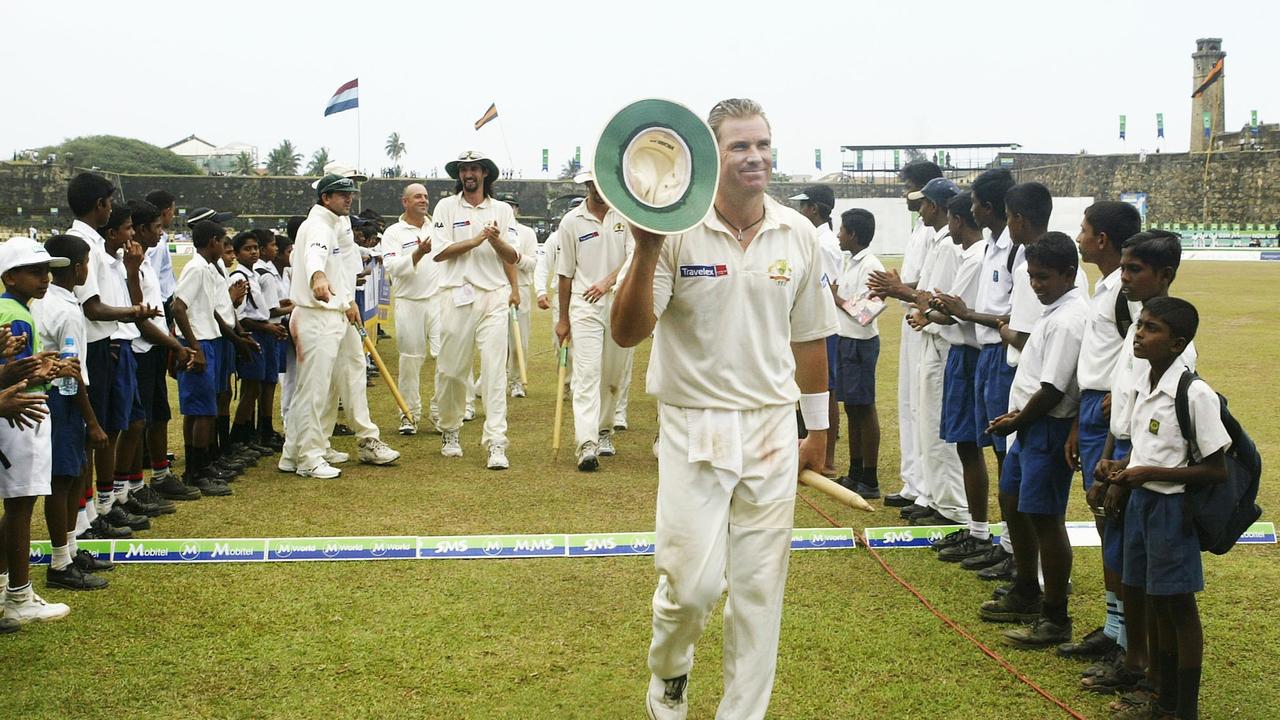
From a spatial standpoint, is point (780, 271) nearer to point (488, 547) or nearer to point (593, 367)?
point (488, 547)

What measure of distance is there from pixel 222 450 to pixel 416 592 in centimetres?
426

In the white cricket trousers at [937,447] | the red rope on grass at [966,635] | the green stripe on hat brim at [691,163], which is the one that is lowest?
the red rope on grass at [966,635]

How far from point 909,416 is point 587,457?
108 inches

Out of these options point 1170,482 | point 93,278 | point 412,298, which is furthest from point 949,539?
point 412,298

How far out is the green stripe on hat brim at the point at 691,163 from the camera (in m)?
3.47

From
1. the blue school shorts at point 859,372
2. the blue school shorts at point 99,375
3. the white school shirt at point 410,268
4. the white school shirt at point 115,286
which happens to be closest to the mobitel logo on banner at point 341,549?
the blue school shorts at point 99,375

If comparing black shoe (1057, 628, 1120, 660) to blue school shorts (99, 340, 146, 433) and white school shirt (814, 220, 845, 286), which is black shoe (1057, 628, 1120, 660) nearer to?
white school shirt (814, 220, 845, 286)

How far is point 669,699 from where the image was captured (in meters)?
4.17

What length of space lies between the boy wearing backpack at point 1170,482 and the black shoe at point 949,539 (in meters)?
2.38

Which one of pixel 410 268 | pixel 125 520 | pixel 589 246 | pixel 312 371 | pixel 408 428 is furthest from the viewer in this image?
pixel 410 268

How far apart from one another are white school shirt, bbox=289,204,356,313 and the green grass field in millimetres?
1935

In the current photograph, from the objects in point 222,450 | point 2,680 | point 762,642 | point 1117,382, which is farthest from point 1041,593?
point 222,450

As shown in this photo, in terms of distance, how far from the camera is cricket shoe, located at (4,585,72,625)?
5406 mm

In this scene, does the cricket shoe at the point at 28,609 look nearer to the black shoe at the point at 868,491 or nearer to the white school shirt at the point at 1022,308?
the white school shirt at the point at 1022,308
